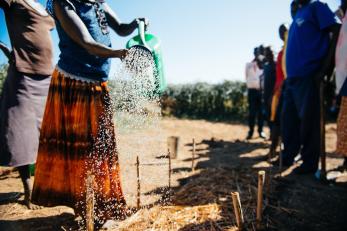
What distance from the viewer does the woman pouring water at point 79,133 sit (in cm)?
237

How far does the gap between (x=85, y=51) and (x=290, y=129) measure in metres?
3.41

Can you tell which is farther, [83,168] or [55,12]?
[83,168]

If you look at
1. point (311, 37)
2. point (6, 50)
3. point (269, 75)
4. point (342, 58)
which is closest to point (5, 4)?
point (6, 50)

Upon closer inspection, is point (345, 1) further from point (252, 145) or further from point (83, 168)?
point (252, 145)

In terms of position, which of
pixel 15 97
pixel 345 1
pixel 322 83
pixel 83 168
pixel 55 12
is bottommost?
pixel 83 168

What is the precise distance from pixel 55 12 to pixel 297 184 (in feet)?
10.3

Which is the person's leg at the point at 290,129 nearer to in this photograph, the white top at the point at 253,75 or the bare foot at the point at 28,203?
the white top at the point at 253,75

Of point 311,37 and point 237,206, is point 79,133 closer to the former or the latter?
point 237,206

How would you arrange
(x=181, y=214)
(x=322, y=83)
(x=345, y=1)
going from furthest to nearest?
1. (x=322, y=83)
2. (x=345, y=1)
3. (x=181, y=214)

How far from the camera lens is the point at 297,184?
3570 mm

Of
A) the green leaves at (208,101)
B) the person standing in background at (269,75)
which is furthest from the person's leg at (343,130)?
the green leaves at (208,101)

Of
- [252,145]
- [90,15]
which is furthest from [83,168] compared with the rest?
[252,145]

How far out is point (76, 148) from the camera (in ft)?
7.86

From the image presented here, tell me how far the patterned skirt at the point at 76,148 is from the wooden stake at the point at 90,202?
0.08m
